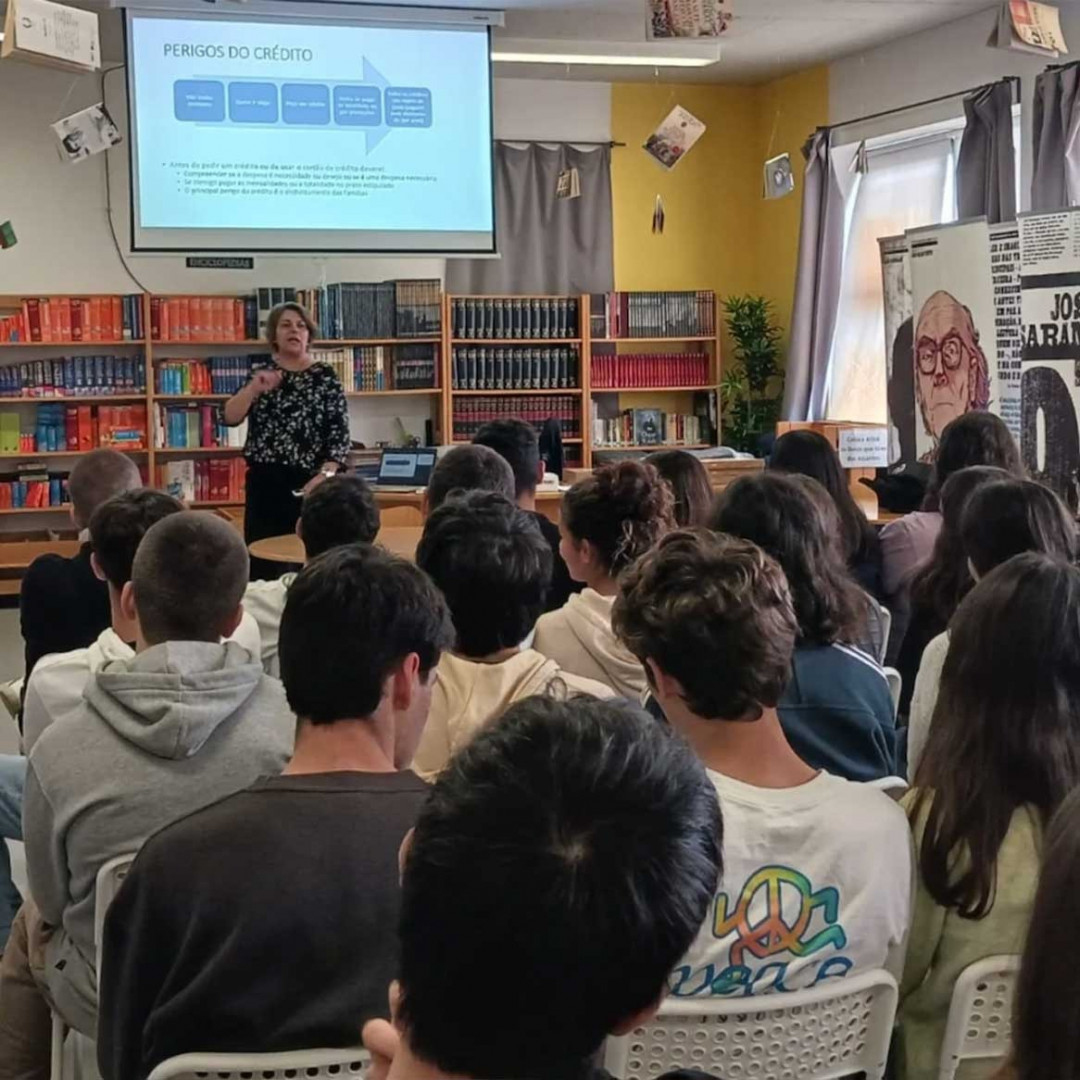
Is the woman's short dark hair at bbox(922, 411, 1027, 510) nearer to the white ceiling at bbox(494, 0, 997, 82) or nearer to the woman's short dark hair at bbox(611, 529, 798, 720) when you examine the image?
the woman's short dark hair at bbox(611, 529, 798, 720)

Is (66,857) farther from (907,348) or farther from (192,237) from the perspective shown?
(907,348)

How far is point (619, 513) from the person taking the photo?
2875 mm

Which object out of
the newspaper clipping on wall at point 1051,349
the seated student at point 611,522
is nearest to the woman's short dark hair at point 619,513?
the seated student at point 611,522

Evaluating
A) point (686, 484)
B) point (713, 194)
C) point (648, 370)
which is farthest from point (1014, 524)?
point (713, 194)

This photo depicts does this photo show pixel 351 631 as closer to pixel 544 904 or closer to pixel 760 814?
pixel 760 814

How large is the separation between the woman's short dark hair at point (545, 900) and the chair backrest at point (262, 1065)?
22.4 inches

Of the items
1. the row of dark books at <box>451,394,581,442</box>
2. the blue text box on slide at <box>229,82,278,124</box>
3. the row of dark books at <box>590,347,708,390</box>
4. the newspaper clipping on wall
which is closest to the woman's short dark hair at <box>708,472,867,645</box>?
the newspaper clipping on wall

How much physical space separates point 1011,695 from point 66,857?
1.25 metres

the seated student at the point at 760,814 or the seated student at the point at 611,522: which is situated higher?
the seated student at the point at 611,522

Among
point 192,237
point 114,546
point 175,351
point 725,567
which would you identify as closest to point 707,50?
point 192,237

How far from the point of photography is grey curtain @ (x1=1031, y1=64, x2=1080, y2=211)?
644 centimetres

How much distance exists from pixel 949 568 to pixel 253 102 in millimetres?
4650

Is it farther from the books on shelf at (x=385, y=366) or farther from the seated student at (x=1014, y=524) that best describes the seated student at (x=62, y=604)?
the books on shelf at (x=385, y=366)

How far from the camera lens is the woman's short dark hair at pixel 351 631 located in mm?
1617
